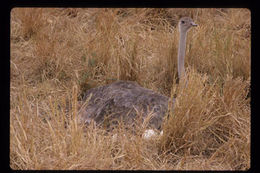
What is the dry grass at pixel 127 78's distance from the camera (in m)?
3.92

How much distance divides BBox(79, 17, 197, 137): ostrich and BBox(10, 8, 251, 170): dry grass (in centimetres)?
18

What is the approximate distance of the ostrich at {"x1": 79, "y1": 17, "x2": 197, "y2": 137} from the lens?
4.41 meters

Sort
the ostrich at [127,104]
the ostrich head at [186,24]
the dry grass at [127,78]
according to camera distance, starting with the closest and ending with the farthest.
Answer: the dry grass at [127,78], the ostrich at [127,104], the ostrich head at [186,24]

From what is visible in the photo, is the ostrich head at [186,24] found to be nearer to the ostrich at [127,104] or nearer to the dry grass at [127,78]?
the ostrich at [127,104]

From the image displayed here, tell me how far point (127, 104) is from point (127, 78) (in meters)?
1.20

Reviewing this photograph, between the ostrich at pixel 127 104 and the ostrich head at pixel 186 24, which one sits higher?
the ostrich head at pixel 186 24

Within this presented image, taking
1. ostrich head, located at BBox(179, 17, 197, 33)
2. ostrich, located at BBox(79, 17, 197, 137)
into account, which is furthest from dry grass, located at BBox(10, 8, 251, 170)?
ostrich head, located at BBox(179, 17, 197, 33)

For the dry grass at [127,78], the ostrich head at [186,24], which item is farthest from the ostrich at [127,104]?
the dry grass at [127,78]

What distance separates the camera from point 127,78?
571 centimetres

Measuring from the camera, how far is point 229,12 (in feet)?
24.9

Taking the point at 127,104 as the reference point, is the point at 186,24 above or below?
above

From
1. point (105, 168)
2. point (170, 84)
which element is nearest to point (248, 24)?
point (170, 84)

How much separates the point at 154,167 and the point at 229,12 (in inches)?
170

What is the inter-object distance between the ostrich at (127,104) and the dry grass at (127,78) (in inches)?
7.2
